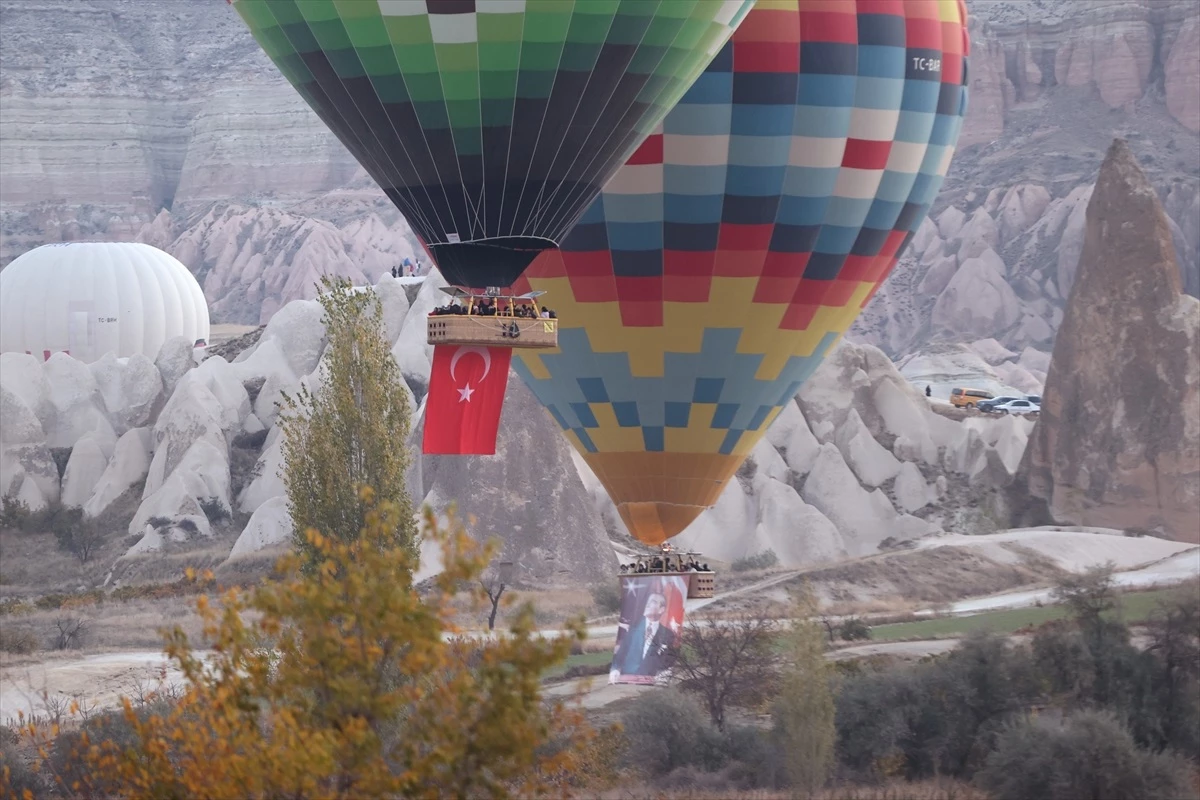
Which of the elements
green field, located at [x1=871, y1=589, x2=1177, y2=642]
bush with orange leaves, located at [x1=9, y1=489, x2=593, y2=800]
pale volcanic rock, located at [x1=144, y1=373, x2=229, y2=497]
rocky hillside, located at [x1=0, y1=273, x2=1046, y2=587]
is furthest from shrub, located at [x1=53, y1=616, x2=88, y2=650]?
bush with orange leaves, located at [x1=9, y1=489, x2=593, y2=800]

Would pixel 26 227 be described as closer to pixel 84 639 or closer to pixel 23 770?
pixel 84 639

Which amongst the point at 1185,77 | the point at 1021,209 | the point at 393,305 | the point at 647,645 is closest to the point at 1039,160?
the point at 1021,209

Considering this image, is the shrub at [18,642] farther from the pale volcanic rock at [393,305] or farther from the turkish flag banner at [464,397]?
the pale volcanic rock at [393,305]

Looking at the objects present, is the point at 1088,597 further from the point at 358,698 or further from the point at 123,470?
the point at 123,470

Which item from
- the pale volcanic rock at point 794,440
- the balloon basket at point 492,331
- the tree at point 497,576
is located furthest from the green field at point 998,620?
the pale volcanic rock at point 794,440

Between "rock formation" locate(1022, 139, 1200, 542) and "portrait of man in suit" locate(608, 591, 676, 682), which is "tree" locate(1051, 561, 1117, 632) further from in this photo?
"rock formation" locate(1022, 139, 1200, 542)

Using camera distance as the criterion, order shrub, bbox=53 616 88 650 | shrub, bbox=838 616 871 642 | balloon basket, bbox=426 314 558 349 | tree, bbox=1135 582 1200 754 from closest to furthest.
Result: balloon basket, bbox=426 314 558 349, tree, bbox=1135 582 1200 754, shrub, bbox=838 616 871 642, shrub, bbox=53 616 88 650
